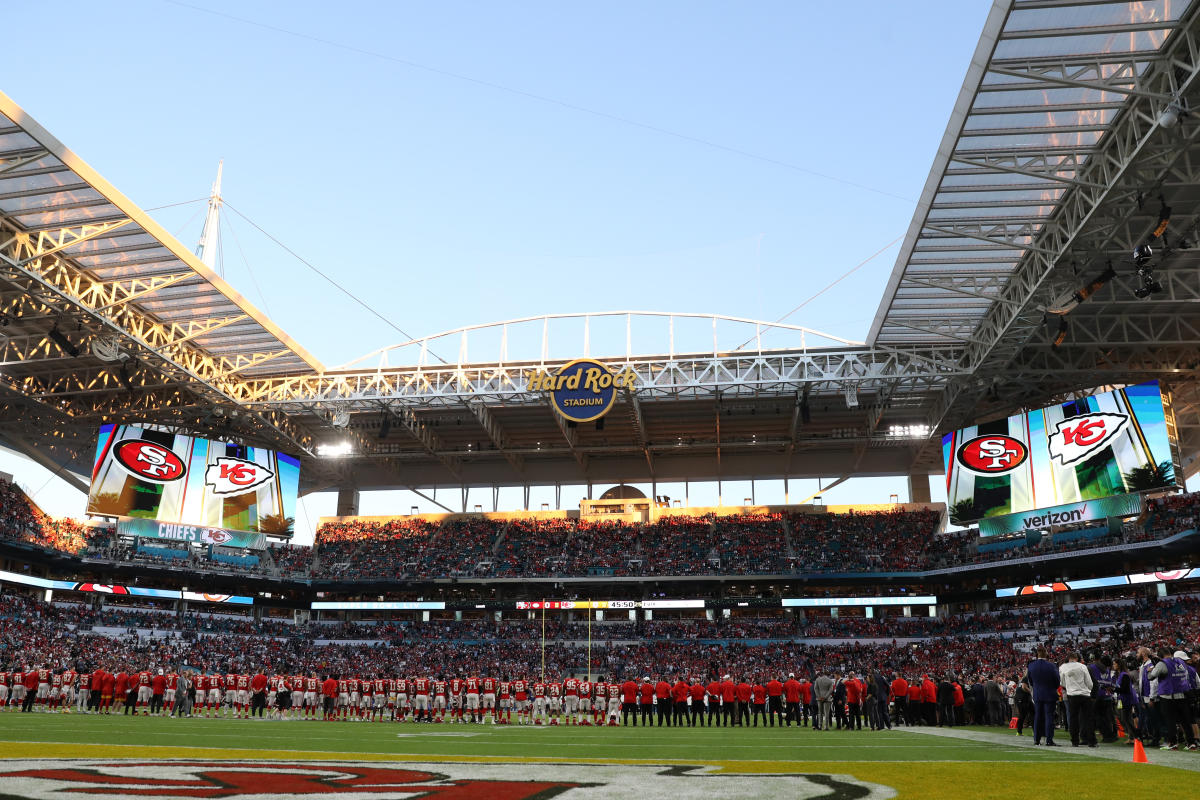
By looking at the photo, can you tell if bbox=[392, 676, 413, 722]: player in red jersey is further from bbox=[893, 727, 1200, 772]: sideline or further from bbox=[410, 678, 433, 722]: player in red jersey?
bbox=[893, 727, 1200, 772]: sideline

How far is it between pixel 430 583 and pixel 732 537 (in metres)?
17.7

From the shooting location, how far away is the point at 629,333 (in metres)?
41.6

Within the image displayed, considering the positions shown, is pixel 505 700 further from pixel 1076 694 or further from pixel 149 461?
pixel 149 461

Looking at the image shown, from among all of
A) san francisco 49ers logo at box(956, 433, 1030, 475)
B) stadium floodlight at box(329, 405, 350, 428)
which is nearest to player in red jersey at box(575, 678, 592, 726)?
stadium floodlight at box(329, 405, 350, 428)

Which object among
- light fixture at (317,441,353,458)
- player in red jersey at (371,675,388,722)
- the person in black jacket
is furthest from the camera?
light fixture at (317,441,353,458)

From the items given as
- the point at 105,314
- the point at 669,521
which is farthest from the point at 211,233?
the point at 669,521

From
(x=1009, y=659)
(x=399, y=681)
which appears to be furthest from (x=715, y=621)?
(x=399, y=681)

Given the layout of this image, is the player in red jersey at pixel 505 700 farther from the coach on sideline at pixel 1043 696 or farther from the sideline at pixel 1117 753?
the coach on sideline at pixel 1043 696

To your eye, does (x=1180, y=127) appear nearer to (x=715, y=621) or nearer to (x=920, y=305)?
(x=920, y=305)

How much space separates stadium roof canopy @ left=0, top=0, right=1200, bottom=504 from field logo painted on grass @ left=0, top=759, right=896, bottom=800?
57.7 ft

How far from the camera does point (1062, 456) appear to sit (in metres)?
39.4

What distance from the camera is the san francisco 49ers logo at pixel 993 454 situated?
40719 millimetres

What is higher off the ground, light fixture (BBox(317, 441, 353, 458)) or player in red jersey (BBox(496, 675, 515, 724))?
light fixture (BBox(317, 441, 353, 458))

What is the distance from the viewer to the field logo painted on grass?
577 cm
